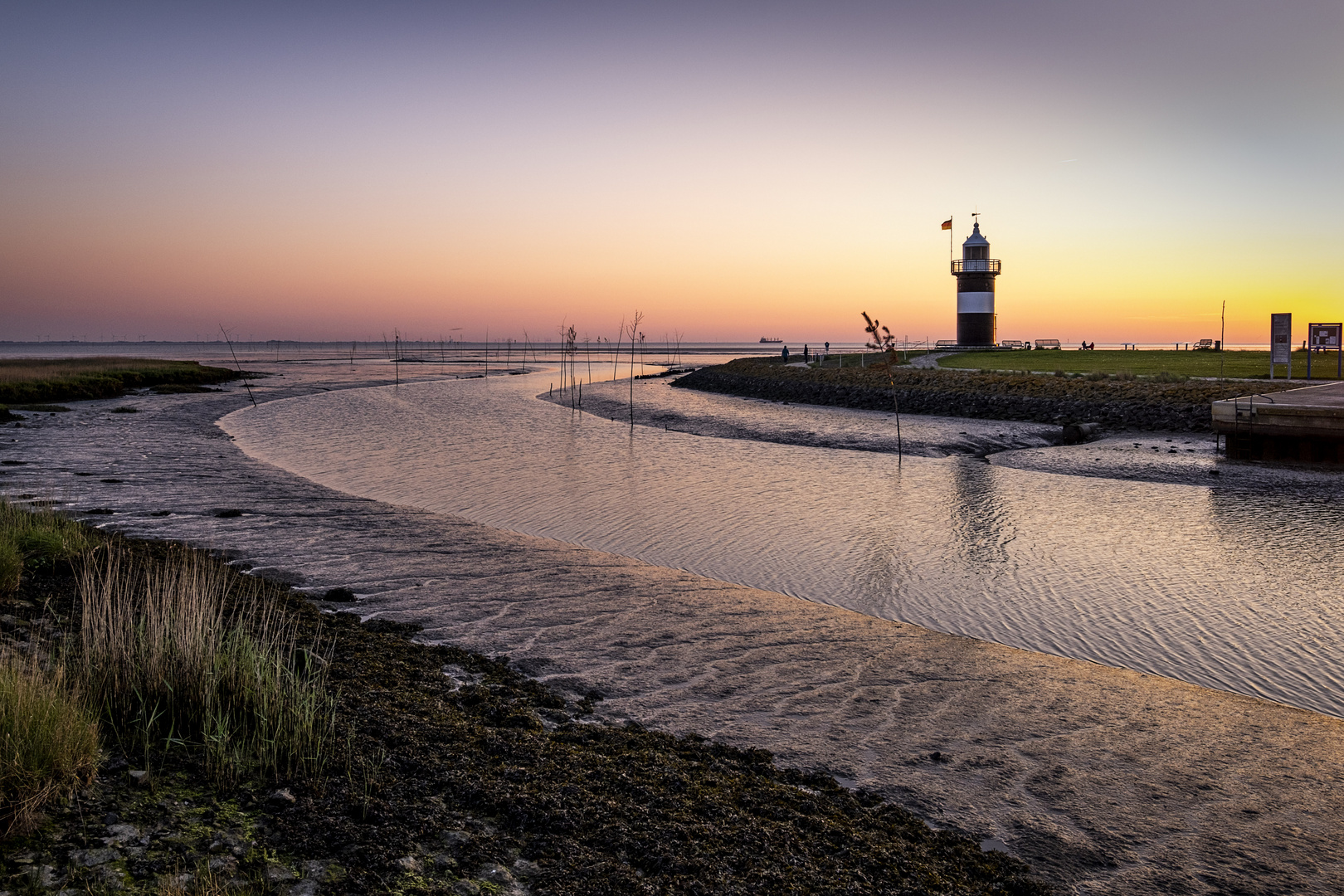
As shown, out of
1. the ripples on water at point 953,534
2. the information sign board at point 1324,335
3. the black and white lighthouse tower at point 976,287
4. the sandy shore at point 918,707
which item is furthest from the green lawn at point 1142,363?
the sandy shore at point 918,707

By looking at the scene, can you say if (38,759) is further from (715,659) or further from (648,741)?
(715,659)

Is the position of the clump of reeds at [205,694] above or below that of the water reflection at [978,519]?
above

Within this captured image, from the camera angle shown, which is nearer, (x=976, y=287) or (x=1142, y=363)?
(x=1142, y=363)

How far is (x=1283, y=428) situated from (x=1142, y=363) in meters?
25.8

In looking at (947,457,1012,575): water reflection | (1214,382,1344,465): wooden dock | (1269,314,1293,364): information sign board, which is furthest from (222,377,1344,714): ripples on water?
(1269,314,1293,364): information sign board

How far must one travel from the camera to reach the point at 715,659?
7988 mm

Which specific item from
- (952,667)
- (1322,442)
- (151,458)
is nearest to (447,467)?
(151,458)

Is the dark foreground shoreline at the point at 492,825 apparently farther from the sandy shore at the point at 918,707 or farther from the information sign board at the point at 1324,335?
the information sign board at the point at 1324,335

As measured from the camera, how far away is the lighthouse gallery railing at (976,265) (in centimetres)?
6575

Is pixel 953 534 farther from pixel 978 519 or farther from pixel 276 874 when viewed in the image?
pixel 276 874

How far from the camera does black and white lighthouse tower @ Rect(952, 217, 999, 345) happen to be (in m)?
65.9

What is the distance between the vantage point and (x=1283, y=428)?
21.1m

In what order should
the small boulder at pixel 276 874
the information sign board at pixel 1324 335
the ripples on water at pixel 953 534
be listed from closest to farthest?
the small boulder at pixel 276 874, the ripples on water at pixel 953 534, the information sign board at pixel 1324 335

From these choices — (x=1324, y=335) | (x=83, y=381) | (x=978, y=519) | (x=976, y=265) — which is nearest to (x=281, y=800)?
(x=978, y=519)
